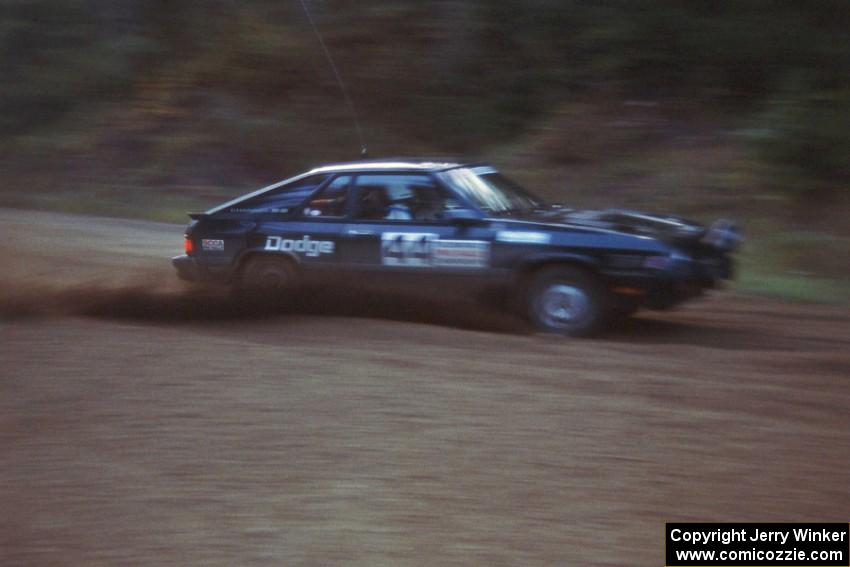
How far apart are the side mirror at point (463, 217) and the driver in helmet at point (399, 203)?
1.19 ft

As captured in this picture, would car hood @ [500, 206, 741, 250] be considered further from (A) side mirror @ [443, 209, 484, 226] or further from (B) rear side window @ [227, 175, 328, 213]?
(B) rear side window @ [227, 175, 328, 213]

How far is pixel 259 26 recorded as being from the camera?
64.5ft

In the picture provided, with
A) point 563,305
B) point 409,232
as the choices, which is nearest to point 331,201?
point 409,232

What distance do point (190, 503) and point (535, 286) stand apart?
3.96 meters

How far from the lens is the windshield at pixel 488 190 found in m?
8.20

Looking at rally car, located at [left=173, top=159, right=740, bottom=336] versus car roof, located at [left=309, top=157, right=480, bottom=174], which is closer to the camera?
rally car, located at [left=173, top=159, right=740, bottom=336]

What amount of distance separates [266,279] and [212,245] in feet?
1.97

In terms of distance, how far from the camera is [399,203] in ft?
27.3

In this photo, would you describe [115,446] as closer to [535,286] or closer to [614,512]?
[614,512]

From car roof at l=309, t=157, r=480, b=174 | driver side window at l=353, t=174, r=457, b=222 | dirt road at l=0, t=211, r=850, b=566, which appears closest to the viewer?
dirt road at l=0, t=211, r=850, b=566

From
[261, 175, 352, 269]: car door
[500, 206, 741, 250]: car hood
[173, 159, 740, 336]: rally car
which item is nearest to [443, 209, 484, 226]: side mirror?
[173, 159, 740, 336]: rally car

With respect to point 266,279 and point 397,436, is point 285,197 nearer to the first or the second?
point 266,279

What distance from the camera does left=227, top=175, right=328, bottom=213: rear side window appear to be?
28.4 ft

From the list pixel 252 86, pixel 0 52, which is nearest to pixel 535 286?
pixel 252 86
